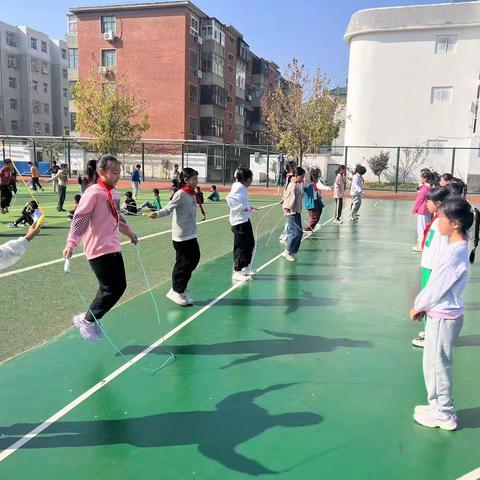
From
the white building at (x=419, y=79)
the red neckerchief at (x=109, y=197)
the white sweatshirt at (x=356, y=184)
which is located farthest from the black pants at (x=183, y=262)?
the white building at (x=419, y=79)

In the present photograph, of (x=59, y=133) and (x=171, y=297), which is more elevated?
(x=59, y=133)

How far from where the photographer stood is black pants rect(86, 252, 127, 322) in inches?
172

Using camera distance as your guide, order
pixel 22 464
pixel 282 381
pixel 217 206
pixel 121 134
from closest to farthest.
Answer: pixel 22 464 → pixel 282 381 → pixel 217 206 → pixel 121 134

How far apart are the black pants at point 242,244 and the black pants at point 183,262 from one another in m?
1.37

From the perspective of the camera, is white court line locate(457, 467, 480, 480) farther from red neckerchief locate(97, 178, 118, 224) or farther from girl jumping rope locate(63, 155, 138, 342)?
red neckerchief locate(97, 178, 118, 224)

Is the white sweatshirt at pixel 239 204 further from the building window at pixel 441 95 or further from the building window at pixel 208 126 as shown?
the building window at pixel 208 126

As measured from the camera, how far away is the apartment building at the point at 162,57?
140 ft

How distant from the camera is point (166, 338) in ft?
16.2

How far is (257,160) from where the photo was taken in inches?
1535

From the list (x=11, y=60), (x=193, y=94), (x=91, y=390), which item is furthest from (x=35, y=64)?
(x=91, y=390)

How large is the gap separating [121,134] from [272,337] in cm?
3008

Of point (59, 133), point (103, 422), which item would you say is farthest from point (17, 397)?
point (59, 133)

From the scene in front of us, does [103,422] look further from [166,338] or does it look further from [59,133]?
[59,133]

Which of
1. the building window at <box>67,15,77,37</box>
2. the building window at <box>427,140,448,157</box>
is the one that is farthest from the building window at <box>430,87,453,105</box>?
the building window at <box>67,15,77,37</box>
